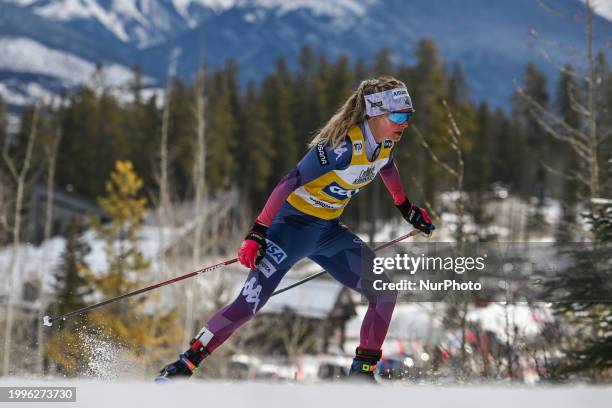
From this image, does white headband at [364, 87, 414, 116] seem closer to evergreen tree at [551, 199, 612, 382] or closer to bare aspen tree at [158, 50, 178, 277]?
evergreen tree at [551, 199, 612, 382]

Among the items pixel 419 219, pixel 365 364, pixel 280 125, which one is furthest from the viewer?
pixel 280 125

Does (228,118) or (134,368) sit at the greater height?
(228,118)

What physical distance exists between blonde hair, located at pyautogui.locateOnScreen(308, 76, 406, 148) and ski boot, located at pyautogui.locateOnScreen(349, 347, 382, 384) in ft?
4.37

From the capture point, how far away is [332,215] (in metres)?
4.81

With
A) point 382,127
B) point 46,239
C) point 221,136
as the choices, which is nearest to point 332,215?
point 382,127

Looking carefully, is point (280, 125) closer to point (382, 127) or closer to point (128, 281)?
point (128, 281)

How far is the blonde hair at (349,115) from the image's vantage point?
461 centimetres

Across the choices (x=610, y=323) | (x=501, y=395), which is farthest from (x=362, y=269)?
(x=610, y=323)

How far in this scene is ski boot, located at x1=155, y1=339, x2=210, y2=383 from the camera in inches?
165

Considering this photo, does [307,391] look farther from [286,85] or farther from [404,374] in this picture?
[286,85]

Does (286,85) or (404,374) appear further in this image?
(286,85)

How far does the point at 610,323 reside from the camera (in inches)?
237

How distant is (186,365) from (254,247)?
785 millimetres

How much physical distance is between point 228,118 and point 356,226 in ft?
42.6
